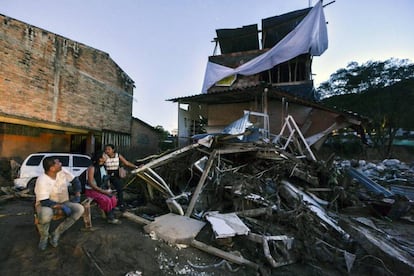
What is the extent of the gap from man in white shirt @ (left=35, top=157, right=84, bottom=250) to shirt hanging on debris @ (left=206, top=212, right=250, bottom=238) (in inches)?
85.3

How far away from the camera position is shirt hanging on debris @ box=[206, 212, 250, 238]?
3.26 meters

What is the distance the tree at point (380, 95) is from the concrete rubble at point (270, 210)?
1365 centimetres

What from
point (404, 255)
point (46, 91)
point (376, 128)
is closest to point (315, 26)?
point (404, 255)

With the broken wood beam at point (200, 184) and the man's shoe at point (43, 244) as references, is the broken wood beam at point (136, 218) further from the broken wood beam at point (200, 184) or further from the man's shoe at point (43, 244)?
the man's shoe at point (43, 244)

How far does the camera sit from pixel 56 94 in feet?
29.4

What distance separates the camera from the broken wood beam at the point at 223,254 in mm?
3012

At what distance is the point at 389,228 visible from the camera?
15.3 feet

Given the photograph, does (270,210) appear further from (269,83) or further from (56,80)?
(56,80)

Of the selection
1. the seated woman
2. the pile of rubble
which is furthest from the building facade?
the seated woman

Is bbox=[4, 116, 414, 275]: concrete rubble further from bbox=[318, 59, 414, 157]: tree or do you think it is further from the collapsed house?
bbox=[318, 59, 414, 157]: tree

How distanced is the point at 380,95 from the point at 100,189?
2142 cm

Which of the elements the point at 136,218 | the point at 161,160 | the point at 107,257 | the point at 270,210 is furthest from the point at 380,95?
the point at 107,257

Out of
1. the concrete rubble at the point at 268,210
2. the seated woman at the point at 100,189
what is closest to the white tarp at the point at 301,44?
the concrete rubble at the point at 268,210

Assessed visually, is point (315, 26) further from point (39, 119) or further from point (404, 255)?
point (39, 119)
